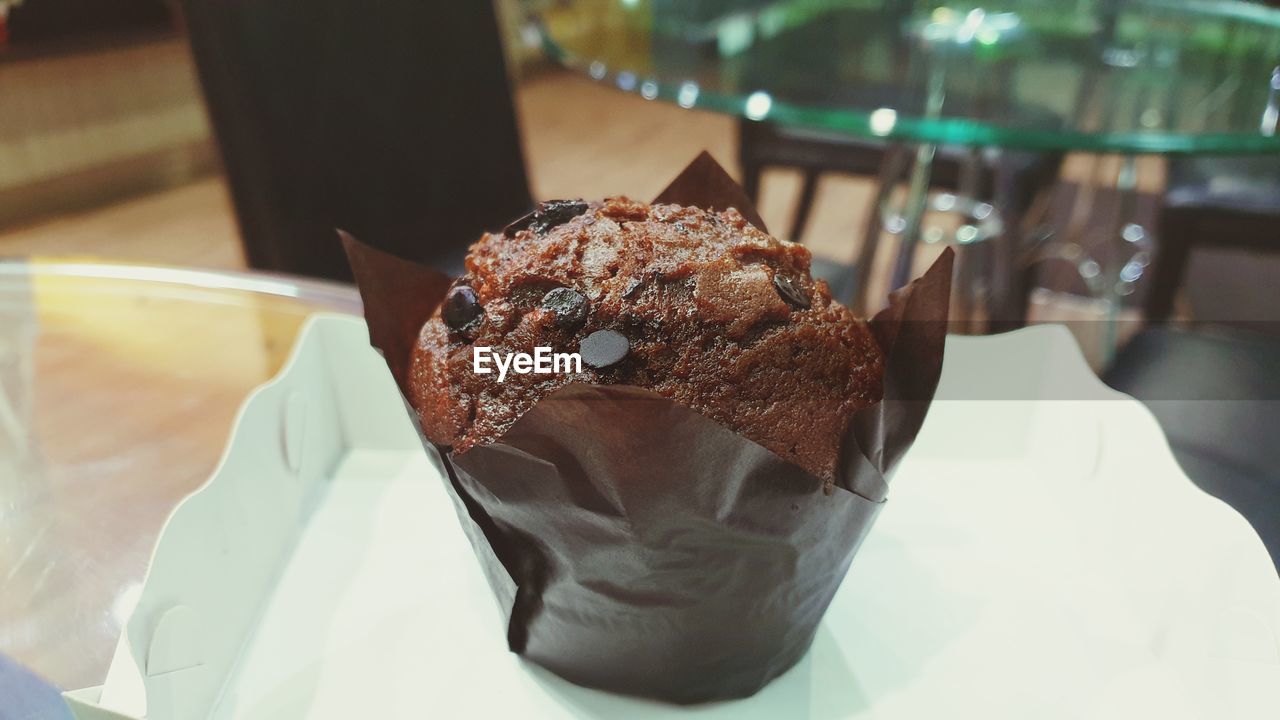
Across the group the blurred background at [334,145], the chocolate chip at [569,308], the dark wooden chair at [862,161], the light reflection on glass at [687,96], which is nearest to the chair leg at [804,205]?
the blurred background at [334,145]

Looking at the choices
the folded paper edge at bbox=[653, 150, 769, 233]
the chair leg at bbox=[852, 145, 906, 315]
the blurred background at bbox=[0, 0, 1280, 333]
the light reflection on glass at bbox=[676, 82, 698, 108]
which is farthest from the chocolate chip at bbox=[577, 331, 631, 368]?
the chair leg at bbox=[852, 145, 906, 315]

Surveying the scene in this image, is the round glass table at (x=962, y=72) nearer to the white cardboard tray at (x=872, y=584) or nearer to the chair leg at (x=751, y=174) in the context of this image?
the chair leg at (x=751, y=174)

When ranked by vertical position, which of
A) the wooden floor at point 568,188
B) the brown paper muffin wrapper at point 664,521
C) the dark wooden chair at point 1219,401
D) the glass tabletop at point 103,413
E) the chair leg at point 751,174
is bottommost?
the wooden floor at point 568,188

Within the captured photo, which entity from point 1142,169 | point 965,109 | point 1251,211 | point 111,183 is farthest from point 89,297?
point 1142,169

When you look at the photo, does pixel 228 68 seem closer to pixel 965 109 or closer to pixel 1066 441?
pixel 965 109

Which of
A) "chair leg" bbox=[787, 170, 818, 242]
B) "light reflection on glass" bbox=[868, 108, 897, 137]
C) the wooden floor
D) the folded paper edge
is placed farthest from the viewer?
the wooden floor

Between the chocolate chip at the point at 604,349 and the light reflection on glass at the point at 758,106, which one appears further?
the light reflection on glass at the point at 758,106

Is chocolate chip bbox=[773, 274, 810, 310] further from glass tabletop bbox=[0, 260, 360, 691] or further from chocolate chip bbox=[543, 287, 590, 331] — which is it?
glass tabletop bbox=[0, 260, 360, 691]

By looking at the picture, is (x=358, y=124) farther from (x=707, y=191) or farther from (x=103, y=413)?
(x=707, y=191)
